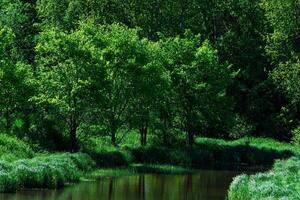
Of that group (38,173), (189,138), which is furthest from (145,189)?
(189,138)

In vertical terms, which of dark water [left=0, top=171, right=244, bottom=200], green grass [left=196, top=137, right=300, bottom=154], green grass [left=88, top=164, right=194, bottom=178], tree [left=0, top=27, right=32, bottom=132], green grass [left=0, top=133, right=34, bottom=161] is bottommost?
dark water [left=0, top=171, right=244, bottom=200]

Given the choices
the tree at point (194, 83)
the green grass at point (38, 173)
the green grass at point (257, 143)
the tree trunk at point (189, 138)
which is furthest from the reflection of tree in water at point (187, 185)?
the green grass at point (257, 143)

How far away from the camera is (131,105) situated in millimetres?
52281

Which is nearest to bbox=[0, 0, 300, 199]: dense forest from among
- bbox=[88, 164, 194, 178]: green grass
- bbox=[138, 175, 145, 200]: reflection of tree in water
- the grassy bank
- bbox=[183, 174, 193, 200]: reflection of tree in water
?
the grassy bank

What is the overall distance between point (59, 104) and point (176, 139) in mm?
17864

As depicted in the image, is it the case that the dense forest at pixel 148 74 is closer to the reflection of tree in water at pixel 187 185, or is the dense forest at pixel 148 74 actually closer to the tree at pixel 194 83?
the tree at pixel 194 83

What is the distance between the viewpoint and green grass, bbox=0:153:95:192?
103ft

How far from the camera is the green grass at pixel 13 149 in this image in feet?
126

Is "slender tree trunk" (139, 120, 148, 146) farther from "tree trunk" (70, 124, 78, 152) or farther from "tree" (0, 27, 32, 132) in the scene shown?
"tree" (0, 27, 32, 132)

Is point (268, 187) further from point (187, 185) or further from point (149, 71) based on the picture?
point (149, 71)

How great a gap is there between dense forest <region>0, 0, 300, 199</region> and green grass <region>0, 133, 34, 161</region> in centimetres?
27

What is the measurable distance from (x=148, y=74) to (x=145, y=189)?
58.7 feet

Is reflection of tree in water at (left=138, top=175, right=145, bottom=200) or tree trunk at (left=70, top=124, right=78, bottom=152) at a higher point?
tree trunk at (left=70, top=124, right=78, bottom=152)

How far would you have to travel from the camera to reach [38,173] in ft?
108
